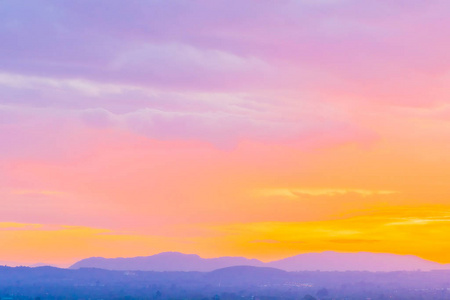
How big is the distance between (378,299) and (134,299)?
6395 centimetres

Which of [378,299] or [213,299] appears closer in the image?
[213,299]

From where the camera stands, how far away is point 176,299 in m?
187

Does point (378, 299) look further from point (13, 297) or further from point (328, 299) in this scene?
point (13, 297)

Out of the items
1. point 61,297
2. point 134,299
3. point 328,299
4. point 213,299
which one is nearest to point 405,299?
point 328,299

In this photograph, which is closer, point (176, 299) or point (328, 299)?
point (176, 299)

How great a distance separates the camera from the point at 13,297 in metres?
198

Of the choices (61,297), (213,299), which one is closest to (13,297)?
(61,297)

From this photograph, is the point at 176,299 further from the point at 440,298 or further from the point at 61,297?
the point at 440,298

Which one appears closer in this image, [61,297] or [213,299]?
[213,299]

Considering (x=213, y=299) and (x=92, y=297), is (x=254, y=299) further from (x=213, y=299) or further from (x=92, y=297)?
(x=92, y=297)

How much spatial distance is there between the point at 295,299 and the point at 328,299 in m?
8.82

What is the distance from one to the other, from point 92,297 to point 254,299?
42.1 m

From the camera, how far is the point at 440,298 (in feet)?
651

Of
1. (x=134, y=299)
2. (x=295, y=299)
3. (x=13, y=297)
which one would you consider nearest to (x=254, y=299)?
(x=295, y=299)
